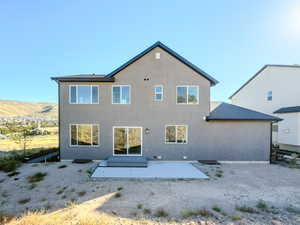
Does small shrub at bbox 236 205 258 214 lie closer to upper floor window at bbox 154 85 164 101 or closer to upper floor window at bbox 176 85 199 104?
upper floor window at bbox 176 85 199 104

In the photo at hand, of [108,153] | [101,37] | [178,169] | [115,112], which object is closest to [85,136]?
[108,153]

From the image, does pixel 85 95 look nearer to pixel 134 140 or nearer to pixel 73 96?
pixel 73 96

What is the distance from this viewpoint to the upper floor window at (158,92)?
932 cm

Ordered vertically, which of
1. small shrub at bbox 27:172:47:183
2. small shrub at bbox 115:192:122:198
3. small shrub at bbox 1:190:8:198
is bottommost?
small shrub at bbox 27:172:47:183

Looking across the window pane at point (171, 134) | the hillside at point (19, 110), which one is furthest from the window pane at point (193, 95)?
the hillside at point (19, 110)

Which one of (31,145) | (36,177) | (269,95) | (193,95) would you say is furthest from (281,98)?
→ (31,145)

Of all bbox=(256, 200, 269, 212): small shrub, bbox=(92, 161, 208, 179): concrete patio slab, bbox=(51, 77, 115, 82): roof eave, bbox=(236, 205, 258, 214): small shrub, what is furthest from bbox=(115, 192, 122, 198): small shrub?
bbox=(51, 77, 115, 82): roof eave

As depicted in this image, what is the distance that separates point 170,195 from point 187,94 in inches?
257

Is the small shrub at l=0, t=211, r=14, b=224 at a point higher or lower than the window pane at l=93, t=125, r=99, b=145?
lower

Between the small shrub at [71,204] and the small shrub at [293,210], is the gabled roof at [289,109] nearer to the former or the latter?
the small shrub at [293,210]

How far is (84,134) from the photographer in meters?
9.33

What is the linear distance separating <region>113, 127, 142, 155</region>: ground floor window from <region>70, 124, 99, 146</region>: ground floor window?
1357mm

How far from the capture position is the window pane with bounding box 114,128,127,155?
9.32 meters

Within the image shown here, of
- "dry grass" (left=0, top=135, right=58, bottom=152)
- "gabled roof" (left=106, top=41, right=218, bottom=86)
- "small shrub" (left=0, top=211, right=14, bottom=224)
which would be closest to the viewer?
"small shrub" (left=0, top=211, right=14, bottom=224)
